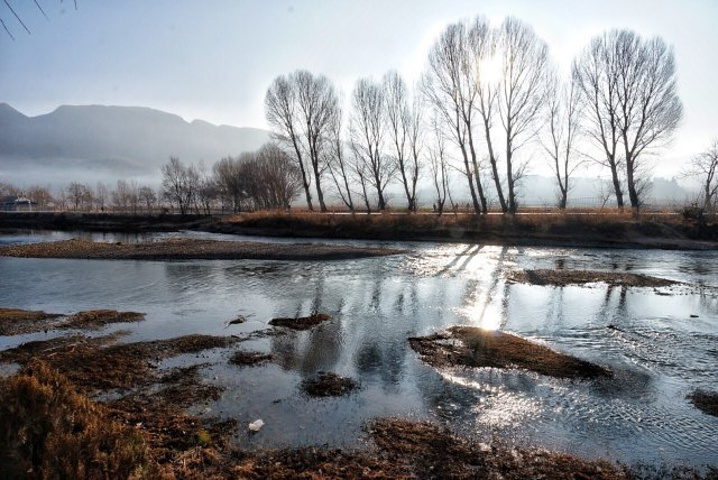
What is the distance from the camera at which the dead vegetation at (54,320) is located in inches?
542

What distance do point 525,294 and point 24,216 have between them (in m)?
91.4

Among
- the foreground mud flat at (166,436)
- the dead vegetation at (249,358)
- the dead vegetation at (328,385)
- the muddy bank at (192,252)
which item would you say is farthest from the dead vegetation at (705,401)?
the muddy bank at (192,252)

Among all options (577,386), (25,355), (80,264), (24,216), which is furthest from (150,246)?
(24,216)

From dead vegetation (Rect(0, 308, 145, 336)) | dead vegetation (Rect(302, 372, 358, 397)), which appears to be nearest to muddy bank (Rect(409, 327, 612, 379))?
dead vegetation (Rect(302, 372, 358, 397))

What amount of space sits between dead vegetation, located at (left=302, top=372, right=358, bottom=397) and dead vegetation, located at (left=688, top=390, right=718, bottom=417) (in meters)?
6.78

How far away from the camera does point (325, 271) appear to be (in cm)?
2592

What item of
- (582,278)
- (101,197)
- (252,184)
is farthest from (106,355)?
(101,197)

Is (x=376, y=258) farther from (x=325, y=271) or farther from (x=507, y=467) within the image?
(x=507, y=467)

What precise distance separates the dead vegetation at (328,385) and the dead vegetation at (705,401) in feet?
22.3

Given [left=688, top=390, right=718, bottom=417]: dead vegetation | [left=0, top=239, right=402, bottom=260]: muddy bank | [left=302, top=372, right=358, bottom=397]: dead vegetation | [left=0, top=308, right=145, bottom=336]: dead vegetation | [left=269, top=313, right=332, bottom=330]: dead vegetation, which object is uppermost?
[left=0, top=239, right=402, bottom=260]: muddy bank

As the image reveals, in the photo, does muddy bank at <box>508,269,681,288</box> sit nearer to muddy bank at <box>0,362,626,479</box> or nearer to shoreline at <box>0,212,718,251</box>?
shoreline at <box>0,212,718,251</box>

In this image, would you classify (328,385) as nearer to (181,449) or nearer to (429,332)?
(181,449)

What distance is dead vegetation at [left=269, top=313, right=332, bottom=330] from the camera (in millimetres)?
14274

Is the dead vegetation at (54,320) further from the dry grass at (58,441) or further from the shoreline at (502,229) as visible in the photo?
the shoreline at (502,229)
